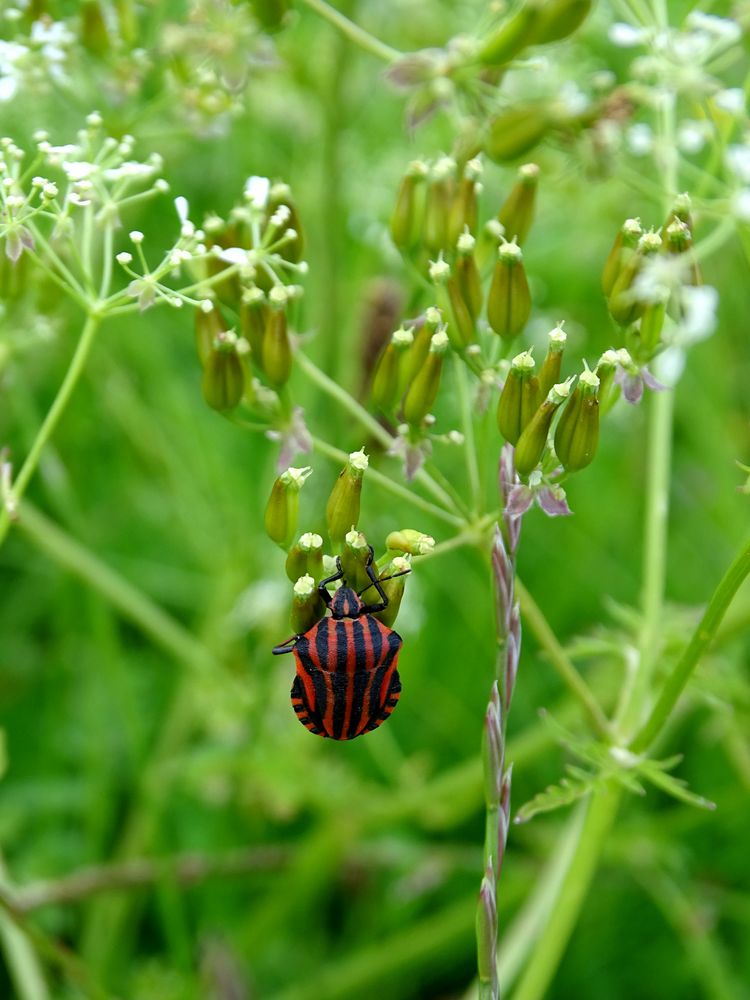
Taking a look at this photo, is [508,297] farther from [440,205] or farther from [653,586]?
[653,586]

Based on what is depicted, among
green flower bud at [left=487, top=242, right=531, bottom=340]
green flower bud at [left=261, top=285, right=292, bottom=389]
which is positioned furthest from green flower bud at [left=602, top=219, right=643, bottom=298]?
green flower bud at [left=261, top=285, right=292, bottom=389]

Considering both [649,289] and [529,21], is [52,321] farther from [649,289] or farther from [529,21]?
[649,289]

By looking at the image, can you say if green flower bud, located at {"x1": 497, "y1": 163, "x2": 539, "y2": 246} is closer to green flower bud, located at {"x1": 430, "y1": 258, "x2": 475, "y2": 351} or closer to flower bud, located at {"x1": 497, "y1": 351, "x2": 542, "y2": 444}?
green flower bud, located at {"x1": 430, "y1": 258, "x2": 475, "y2": 351}

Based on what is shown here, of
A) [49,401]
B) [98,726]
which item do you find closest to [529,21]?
[98,726]

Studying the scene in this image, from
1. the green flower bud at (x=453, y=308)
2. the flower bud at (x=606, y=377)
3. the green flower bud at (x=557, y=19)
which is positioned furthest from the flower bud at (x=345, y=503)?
the green flower bud at (x=557, y=19)

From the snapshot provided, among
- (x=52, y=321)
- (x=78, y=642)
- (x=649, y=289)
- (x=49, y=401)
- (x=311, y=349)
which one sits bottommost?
(x=78, y=642)

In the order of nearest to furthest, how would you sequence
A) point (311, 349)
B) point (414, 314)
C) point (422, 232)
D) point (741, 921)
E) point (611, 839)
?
point (422, 232) → point (414, 314) → point (611, 839) → point (741, 921) → point (311, 349)

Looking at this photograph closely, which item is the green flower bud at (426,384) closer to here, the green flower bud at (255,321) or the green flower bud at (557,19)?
the green flower bud at (255,321)

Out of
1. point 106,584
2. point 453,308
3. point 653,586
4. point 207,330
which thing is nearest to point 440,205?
point 453,308
